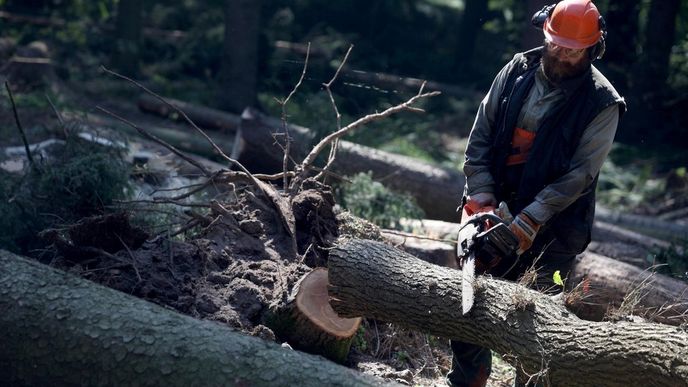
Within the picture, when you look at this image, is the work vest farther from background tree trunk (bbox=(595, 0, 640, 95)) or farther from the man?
background tree trunk (bbox=(595, 0, 640, 95))

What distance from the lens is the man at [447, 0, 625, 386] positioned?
4.57 m

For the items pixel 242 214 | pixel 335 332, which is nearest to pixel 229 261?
pixel 242 214

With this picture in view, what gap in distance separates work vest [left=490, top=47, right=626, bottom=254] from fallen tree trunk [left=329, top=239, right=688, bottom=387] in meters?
0.65

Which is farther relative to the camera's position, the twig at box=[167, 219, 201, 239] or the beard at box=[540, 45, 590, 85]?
the twig at box=[167, 219, 201, 239]

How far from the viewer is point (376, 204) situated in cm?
754

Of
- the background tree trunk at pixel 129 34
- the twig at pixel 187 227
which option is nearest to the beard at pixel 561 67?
the twig at pixel 187 227

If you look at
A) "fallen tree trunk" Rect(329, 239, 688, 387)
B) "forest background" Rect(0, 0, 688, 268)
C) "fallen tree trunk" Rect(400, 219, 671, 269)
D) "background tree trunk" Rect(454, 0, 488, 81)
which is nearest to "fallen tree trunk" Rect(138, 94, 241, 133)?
"forest background" Rect(0, 0, 688, 268)

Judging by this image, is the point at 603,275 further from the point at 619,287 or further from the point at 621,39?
the point at 621,39

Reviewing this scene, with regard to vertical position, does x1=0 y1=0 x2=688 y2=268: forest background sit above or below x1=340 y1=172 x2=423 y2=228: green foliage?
below

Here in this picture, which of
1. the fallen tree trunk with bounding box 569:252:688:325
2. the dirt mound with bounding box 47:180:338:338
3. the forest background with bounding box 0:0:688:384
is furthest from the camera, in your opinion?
the forest background with bounding box 0:0:688:384

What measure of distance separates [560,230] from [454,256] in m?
1.78

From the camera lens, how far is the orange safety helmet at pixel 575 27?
14.9 ft

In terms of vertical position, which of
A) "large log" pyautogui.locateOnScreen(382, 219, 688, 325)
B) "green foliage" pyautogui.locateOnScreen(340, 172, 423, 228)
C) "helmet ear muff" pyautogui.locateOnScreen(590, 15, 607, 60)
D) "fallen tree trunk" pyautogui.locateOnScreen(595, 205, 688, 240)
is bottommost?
"fallen tree trunk" pyautogui.locateOnScreen(595, 205, 688, 240)

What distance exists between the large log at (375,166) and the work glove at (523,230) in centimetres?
380
